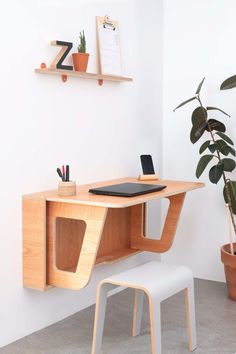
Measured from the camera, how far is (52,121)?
3053 millimetres

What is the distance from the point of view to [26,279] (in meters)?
2.89

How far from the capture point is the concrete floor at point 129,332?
2836 mm

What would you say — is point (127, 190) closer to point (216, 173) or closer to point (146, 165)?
point (146, 165)

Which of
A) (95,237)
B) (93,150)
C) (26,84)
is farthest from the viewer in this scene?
(93,150)

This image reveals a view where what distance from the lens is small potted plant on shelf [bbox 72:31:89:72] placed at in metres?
3.08

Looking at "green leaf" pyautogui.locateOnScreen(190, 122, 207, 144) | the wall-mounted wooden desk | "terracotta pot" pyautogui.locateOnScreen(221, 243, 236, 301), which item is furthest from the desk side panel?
"terracotta pot" pyautogui.locateOnScreen(221, 243, 236, 301)

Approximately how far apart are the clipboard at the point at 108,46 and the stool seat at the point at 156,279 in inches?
49.9

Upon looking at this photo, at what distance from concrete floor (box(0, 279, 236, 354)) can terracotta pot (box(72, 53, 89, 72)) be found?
1.49 meters

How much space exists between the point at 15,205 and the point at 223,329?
1.38m

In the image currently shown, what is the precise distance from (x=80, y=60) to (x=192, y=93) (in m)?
1.20

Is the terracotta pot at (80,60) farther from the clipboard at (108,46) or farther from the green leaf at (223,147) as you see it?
the green leaf at (223,147)

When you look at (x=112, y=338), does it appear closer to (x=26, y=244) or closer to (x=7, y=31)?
(x=26, y=244)

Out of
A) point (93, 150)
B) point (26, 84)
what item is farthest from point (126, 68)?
point (26, 84)

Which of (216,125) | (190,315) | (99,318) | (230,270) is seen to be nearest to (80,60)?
(216,125)
